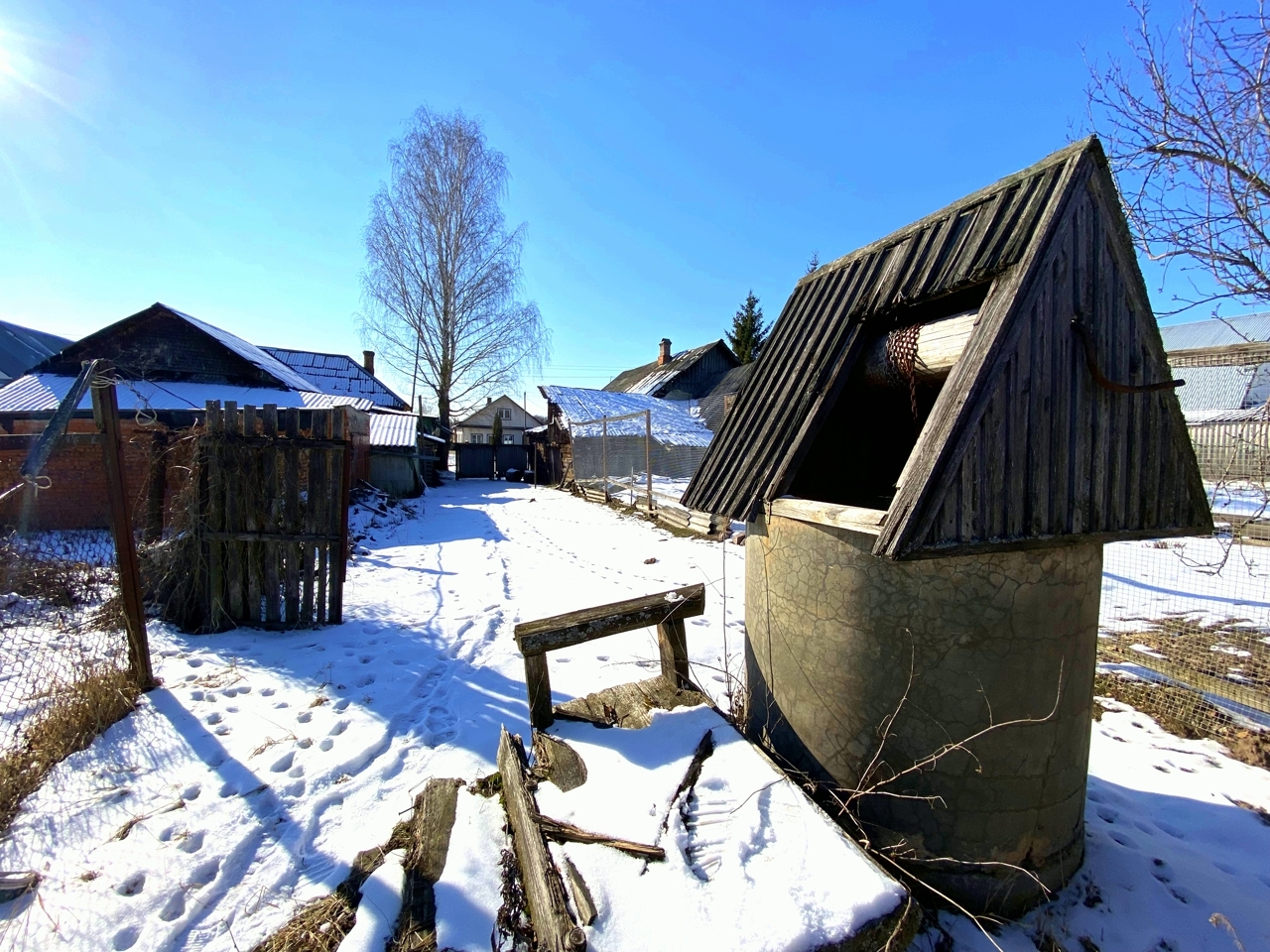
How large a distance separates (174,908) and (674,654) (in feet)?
8.27

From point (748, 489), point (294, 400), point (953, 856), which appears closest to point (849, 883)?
point (953, 856)

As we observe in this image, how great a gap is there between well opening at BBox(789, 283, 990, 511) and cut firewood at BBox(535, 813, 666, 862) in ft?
6.59

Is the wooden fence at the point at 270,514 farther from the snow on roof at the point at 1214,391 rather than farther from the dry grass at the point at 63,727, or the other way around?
the snow on roof at the point at 1214,391

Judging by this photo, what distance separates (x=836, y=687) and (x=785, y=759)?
1.95 feet

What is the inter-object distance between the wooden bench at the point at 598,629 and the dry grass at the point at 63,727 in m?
2.57

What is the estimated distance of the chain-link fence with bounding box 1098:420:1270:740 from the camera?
399 cm

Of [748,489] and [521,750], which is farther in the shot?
[748,489]

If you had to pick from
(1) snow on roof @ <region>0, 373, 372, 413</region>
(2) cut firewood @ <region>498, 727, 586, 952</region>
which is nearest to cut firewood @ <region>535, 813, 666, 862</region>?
(2) cut firewood @ <region>498, 727, 586, 952</region>

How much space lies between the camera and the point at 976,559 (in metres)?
2.27

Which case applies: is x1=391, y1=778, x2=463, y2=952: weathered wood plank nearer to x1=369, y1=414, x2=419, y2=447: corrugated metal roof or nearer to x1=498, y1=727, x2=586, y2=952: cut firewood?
x1=498, y1=727, x2=586, y2=952: cut firewood

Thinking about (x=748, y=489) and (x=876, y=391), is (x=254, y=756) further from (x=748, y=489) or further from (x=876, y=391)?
(x=876, y=391)

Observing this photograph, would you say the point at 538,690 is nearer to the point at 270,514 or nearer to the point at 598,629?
the point at 598,629

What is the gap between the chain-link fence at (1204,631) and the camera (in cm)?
399

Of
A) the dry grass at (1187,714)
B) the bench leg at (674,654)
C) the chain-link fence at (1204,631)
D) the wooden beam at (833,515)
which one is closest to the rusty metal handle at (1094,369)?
the wooden beam at (833,515)
